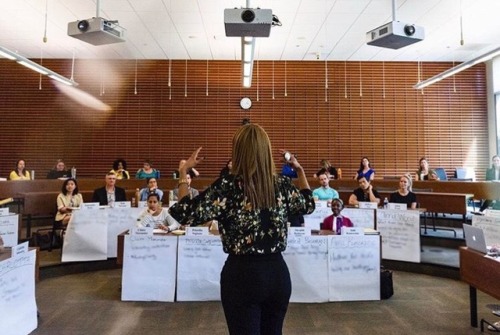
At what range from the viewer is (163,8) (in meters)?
6.33

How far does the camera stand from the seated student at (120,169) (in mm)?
8477

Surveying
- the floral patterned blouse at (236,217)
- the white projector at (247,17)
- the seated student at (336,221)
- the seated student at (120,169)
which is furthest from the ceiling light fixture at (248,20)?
the seated student at (120,169)

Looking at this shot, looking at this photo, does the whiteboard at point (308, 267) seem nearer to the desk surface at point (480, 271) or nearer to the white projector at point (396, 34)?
the desk surface at point (480, 271)

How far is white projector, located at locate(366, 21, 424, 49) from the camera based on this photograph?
15.8 ft

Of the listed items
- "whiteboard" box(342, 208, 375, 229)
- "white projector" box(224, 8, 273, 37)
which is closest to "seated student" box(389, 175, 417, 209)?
"whiteboard" box(342, 208, 375, 229)

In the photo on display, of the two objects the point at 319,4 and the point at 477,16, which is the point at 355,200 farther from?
the point at 477,16

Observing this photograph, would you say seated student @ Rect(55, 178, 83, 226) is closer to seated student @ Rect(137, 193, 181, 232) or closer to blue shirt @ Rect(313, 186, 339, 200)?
seated student @ Rect(137, 193, 181, 232)

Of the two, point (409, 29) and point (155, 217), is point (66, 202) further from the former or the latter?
point (409, 29)

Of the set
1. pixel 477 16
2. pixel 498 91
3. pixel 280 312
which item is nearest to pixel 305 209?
pixel 280 312

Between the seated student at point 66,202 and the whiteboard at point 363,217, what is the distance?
425 centimetres

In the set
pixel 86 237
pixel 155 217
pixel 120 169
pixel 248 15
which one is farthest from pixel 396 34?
pixel 120 169

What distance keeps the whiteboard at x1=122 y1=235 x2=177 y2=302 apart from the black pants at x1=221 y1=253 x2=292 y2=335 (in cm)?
255

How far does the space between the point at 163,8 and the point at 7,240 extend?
4.66 meters

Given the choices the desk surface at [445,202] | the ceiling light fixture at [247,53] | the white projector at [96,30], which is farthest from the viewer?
the ceiling light fixture at [247,53]
